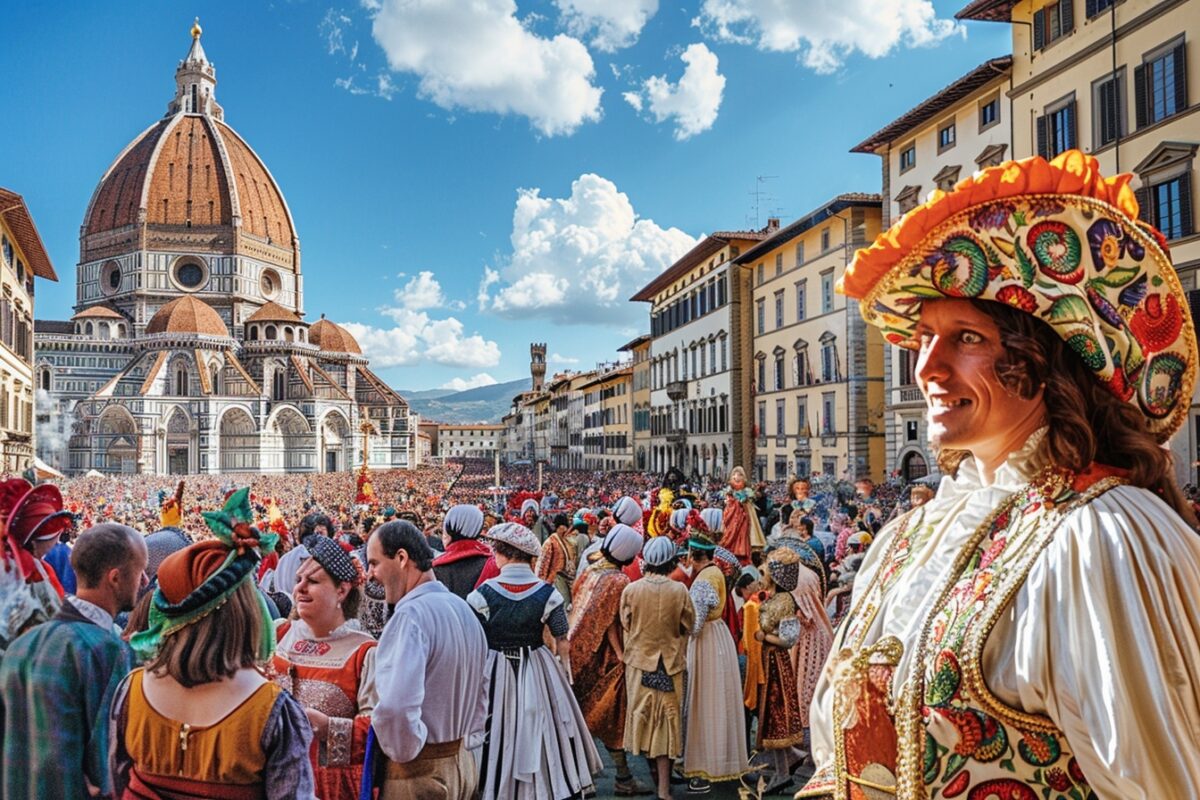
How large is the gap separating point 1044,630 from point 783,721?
16.6ft

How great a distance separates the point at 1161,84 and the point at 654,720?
15.9 meters

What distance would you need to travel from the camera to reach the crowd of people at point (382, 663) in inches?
101

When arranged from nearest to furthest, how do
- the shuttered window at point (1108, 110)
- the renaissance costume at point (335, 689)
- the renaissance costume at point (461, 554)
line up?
the renaissance costume at point (335, 689)
the renaissance costume at point (461, 554)
the shuttered window at point (1108, 110)

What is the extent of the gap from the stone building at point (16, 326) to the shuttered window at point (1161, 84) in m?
29.5

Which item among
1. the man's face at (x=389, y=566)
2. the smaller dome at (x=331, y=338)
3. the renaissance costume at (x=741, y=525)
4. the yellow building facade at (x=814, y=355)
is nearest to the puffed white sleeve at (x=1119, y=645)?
the man's face at (x=389, y=566)

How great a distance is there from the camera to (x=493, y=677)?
496 cm

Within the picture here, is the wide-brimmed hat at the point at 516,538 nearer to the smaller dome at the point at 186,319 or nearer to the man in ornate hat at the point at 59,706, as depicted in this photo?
the man in ornate hat at the point at 59,706

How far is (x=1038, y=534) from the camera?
1556 millimetres

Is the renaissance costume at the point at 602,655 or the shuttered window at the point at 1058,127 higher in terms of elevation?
the shuttered window at the point at 1058,127

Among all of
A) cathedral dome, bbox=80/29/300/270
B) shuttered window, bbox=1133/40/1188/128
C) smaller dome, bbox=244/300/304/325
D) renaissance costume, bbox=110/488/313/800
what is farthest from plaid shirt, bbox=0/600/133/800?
cathedral dome, bbox=80/29/300/270

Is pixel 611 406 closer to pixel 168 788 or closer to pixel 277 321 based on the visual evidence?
pixel 277 321

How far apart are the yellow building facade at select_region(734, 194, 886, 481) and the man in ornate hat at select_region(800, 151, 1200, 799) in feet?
86.9

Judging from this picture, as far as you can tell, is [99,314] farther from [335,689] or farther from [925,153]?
[335,689]

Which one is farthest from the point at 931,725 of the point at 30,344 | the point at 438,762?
the point at 30,344
